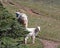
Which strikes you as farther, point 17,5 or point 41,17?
point 17,5

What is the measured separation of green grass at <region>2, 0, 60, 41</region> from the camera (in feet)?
51.8

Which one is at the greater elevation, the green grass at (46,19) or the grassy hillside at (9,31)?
the grassy hillside at (9,31)

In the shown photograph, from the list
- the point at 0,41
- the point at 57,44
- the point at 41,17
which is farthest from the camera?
the point at 41,17

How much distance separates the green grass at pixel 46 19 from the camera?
15.8 m

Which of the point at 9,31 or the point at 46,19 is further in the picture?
the point at 46,19

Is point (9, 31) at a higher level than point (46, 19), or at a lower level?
higher

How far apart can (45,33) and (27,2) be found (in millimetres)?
8829

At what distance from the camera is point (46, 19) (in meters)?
19.7

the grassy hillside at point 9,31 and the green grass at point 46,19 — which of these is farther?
the green grass at point 46,19

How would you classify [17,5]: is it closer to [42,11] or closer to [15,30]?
[42,11]

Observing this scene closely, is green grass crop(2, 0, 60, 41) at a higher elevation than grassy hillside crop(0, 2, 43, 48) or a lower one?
lower

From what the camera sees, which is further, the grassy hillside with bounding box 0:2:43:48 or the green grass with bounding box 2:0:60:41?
the green grass with bounding box 2:0:60:41

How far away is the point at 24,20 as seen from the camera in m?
13.4

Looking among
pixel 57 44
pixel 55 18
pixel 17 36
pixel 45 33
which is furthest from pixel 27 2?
pixel 17 36
